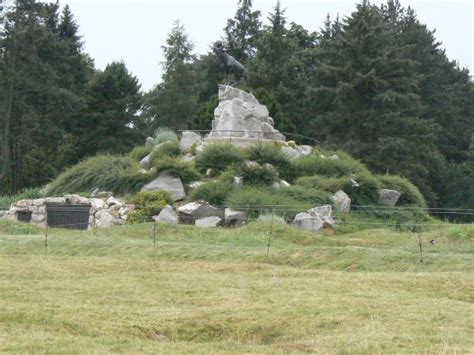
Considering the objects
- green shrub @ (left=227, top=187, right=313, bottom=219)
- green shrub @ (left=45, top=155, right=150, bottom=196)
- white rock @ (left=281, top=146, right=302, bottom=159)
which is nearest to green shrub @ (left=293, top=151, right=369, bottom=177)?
white rock @ (left=281, top=146, right=302, bottom=159)

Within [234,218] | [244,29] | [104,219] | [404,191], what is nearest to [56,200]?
[104,219]

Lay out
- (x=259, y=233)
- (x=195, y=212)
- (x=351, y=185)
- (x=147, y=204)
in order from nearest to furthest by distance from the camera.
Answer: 1. (x=259, y=233)
2. (x=195, y=212)
3. (x=147, y=204)
4. (x=351, y=185)

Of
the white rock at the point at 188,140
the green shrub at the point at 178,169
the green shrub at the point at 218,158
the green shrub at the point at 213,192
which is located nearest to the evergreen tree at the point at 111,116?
the white rock at the point at 188,140

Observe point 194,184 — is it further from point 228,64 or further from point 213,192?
point 228,64

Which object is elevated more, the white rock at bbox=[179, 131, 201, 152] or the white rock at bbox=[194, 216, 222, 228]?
the white rock at bbox=[179, 131, 201, 152]

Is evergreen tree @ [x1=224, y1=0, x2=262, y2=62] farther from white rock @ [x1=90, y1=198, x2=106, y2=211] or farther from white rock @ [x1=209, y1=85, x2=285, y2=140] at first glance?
white rock @ [x1=90, y1=198, x2=106, y2=211]

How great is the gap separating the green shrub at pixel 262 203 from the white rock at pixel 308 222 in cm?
93

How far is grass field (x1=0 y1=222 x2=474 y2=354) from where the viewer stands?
31.0ft

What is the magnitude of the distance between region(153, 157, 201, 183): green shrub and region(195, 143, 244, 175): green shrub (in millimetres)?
986

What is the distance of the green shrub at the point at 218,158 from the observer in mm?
30078

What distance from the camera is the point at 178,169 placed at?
94.6 ft

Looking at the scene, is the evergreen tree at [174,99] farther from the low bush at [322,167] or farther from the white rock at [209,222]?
the white rock at [209,222]

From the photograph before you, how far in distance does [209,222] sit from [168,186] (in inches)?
145

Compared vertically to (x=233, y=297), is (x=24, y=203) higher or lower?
higher
